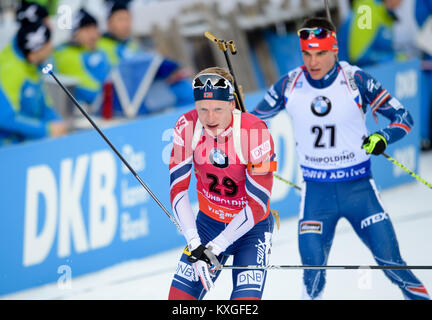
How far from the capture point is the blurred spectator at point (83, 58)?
30.9 ft

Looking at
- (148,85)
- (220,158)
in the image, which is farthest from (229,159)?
(148,85)

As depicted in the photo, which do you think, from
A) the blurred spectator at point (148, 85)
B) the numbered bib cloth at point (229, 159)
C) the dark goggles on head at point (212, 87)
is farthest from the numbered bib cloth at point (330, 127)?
the blurred spectator at point (148, 85)

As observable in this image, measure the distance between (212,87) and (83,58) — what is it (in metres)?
5.26

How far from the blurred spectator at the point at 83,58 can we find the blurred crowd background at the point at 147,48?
0.01 m

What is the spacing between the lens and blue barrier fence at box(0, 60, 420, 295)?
7254 millimetres

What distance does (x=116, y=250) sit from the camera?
7965mm

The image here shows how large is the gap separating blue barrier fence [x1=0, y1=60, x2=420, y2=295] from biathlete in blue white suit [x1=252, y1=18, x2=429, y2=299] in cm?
164

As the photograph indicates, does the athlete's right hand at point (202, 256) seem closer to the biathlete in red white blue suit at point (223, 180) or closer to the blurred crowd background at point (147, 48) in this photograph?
the biathlete in red white blue suit at point (223, 180)

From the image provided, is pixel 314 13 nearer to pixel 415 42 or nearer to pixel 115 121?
pixel 415 42

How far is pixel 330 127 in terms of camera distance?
18.3ft

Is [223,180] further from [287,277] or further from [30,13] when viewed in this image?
[30,13]

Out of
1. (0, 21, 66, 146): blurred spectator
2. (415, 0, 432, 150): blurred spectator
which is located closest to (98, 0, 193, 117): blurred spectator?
(0, 21, 66, 146): blurred spectator

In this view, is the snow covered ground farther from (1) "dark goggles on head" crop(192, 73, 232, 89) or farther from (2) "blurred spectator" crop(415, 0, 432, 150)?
(2) "blurred spectator" crop(415, 0, 432, 150)
